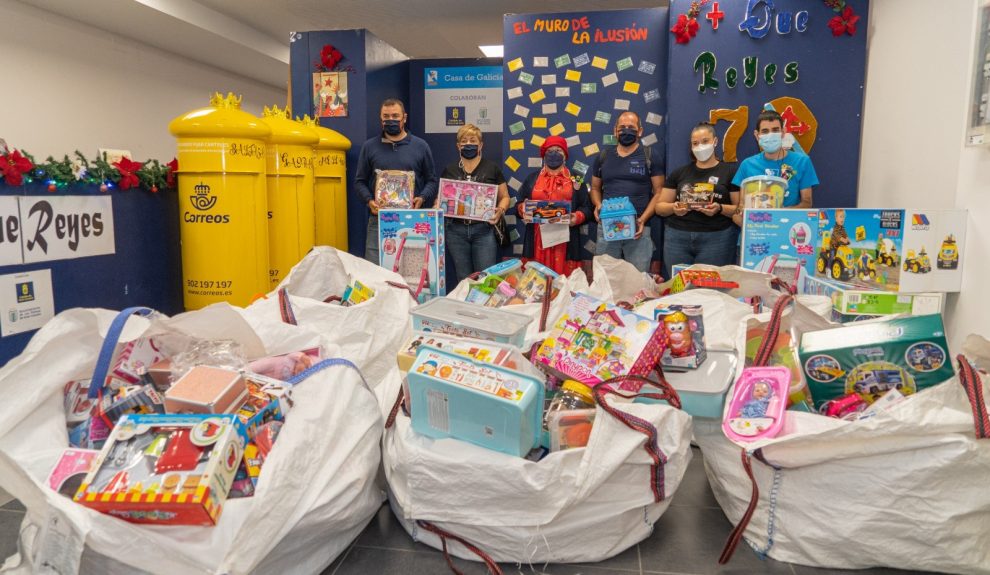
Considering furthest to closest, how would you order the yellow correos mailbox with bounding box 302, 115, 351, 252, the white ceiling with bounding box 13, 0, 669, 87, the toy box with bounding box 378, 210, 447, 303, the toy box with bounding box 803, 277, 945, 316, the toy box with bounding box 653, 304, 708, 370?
the white ceiling with bounding box 13, 0, 669, 87 → the yellow correos mailbox with bounding box 302, 115, 351, 252 → the toy box with bounding box 378, 210, 447, 303 → the toy box with bounding box 803, 277, 945, 316 → the toy box with bounding box 653, 304, 708, 370

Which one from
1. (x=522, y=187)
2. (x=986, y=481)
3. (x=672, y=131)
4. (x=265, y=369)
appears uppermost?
(x=672, y=131)

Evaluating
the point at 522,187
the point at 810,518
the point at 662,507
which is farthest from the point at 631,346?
the point at 522,187

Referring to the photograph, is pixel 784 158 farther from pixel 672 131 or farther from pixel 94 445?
pixel 94 445

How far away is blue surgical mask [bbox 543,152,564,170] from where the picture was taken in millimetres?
4410

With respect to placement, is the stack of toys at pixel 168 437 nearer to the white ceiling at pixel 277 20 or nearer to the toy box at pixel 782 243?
the toy box at pixel 782 243

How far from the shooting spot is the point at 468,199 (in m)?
4.36

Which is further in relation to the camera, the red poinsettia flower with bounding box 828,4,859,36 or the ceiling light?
the ceiling light

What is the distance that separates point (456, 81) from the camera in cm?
581

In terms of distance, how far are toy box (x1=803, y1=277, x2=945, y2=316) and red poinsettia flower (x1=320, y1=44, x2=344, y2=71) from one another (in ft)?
13.9

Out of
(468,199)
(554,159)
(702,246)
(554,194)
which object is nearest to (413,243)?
(468,199)

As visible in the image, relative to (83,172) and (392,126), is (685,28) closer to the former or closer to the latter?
(392,126)

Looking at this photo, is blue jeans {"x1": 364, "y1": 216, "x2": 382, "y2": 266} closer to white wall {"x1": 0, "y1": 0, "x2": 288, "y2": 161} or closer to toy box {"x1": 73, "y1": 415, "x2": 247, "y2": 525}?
toy box {"x1": 73, "y1": 415, "x2": 247, "y2": 525}

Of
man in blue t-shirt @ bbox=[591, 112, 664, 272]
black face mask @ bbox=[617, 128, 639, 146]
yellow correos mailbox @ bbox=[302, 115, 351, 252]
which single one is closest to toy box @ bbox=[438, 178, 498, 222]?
man in blue t-shirt @ bbox=[591, 112, 664, 272]

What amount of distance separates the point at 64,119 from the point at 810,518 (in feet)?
26.5
